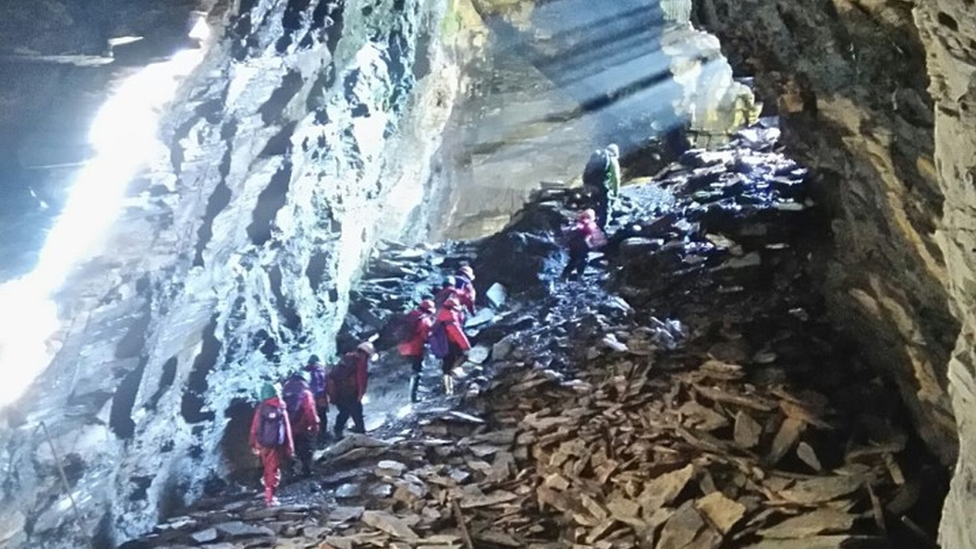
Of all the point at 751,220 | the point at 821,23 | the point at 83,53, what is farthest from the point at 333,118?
the point at 821,23

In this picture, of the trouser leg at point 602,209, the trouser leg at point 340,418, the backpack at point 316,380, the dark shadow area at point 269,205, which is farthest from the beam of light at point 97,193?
the trouser leg at point 602,209

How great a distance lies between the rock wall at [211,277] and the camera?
34.1 feet

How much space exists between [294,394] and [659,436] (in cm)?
575

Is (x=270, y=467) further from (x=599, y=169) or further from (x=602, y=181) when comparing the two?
(x=599, y=169)

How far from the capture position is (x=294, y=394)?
12664 millimetres

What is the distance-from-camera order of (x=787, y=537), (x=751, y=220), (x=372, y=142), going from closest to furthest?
(x=787, y=537)
(x=751, y=220)
(x=372, y=142)

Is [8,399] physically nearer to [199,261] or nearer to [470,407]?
[199,261]

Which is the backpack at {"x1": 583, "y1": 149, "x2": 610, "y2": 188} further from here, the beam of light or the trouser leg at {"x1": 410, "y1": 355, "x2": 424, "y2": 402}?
the beam of light

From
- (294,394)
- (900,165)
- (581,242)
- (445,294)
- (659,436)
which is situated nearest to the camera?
(900,165)

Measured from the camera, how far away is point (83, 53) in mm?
10727

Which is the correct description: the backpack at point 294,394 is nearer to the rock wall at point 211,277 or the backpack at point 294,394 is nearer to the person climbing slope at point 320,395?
the person climbing slope at point 320,395

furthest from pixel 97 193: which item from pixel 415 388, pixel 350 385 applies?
pixel 415 388

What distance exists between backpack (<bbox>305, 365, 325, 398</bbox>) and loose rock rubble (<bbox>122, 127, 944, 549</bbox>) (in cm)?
116

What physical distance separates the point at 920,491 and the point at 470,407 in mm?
7196
